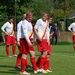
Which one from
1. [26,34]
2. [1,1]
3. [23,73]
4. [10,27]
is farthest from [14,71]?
[1,1]

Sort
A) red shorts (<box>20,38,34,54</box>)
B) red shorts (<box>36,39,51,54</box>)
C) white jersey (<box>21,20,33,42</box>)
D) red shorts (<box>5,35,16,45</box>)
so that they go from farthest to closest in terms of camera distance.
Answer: red shorts (<box>5,35,16,45</box>), red shorts (<box>36,39,51,54</box>), red shorts (<box>20,38,34,54</box>), white jersey (<box>21,20,33,42</box>)

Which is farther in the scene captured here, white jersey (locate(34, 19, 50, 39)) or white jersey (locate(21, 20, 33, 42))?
white jersey (locate(34, 19, 50, 39))

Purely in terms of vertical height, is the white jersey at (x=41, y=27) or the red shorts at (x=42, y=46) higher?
the white jersey at (x=41, y=27)

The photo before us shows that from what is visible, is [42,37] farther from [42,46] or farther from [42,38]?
[42,46]

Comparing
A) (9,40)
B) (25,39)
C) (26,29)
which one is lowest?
(9,40)

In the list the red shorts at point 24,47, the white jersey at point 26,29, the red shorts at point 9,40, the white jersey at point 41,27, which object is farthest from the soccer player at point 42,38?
the red shorts at point 9,40

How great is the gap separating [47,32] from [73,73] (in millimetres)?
1673

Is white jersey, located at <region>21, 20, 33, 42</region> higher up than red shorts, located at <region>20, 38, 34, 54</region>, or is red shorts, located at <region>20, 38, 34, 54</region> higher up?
white jersey, located at <region>21, 20, 33, 42</region>

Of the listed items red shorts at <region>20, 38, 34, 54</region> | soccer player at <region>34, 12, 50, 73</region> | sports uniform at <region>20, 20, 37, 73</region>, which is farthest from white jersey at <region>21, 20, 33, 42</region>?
soccer player at <region>34, 12, 50, 73</region>

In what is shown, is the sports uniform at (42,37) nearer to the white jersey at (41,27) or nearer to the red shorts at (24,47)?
the white jersey at (41,27)

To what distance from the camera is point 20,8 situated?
175 ft

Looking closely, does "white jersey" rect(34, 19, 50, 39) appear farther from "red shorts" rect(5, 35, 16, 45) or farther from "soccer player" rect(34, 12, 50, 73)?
"red shorts" rect(5, 35, 16, 45)

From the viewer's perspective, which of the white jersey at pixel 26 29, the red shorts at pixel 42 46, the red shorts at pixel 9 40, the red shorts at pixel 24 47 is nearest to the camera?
the white jersey at pixel 26 29

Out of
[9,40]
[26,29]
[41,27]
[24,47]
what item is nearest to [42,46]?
[41,27]
